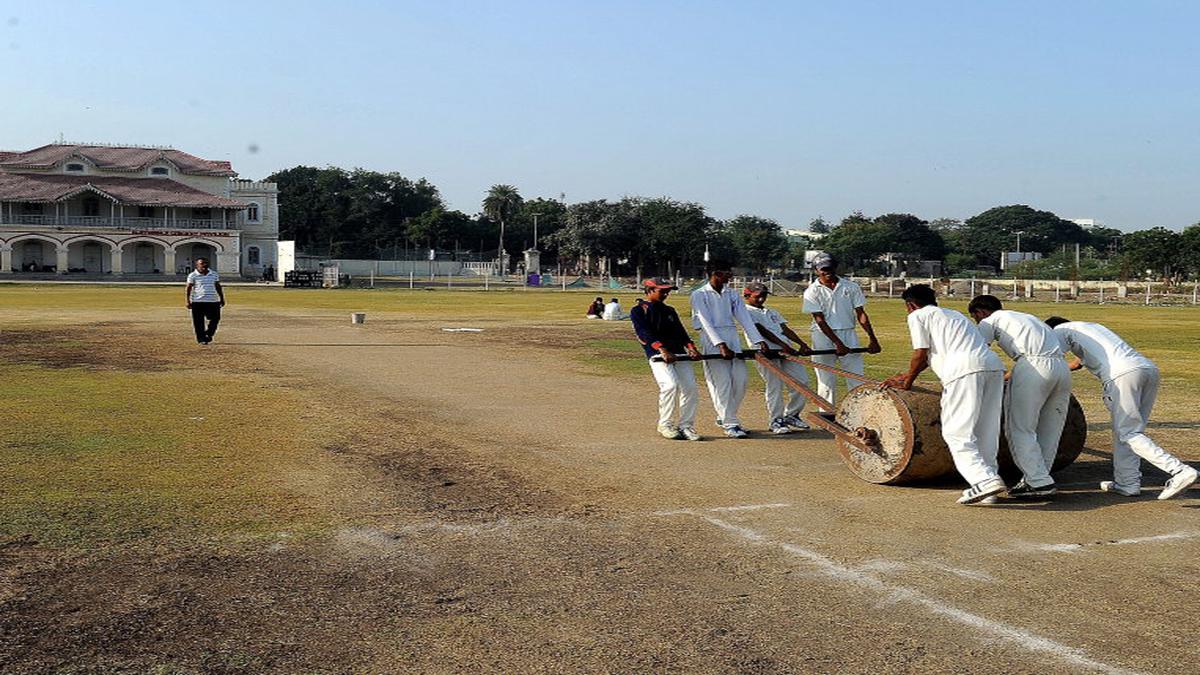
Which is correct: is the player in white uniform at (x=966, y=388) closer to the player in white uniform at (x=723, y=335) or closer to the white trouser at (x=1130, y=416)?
the white trouser at (x=1130, y=416)

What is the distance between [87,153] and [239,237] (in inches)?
653

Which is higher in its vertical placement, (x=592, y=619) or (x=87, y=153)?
(x=87, y=153)

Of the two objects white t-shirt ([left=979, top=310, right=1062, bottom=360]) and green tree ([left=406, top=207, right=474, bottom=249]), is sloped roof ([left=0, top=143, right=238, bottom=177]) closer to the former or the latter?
green tree ([left=406, top=207, right=474, bottom=249])

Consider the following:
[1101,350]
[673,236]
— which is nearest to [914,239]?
[673,236]

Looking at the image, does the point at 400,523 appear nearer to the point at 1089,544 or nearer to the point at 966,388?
the point at 966,388

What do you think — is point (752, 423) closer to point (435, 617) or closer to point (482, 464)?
point (482, 464)

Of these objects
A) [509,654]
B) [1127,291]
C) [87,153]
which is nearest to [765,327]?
[509,654]

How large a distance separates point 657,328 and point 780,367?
1643 millimetres

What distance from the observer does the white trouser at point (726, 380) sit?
11.2m

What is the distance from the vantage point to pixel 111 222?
81.5m

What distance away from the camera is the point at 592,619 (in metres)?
5.36

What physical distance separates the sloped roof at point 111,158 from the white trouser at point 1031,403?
293 ft

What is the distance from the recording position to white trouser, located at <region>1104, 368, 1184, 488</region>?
840 centimetres

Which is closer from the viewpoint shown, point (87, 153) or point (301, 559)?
point (301, 559)
